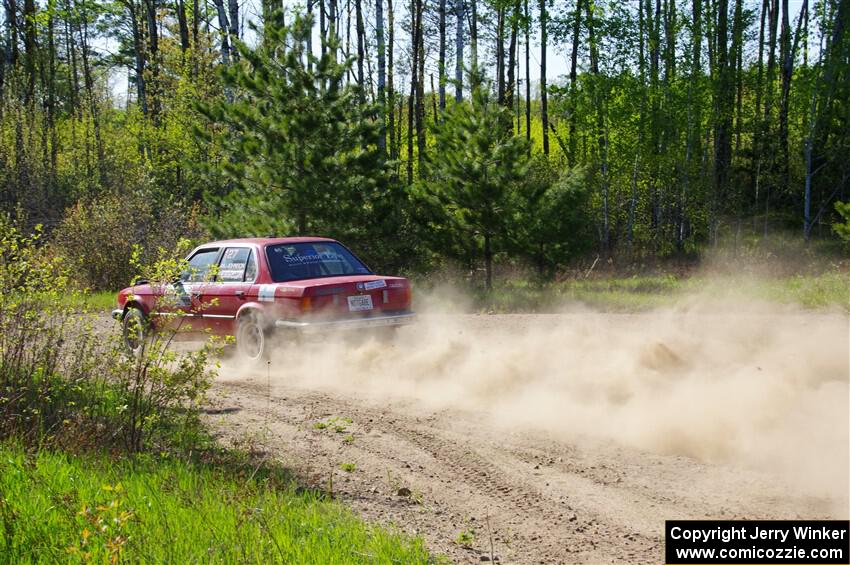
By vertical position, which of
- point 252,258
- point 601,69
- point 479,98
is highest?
point 601,69

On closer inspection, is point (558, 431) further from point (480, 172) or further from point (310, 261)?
point (480, 172)

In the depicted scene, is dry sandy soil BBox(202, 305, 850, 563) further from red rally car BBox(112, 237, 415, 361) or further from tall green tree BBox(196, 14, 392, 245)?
tall green tree BBox(196, 14, 392, 245)

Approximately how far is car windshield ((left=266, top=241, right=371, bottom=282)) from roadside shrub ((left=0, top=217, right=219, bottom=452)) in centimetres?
293

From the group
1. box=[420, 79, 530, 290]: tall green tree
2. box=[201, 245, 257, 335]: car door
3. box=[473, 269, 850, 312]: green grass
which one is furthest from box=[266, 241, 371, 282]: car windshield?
box=[420, 79, 530, 290]: tall green tree

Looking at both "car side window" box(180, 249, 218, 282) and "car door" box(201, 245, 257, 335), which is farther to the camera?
"car side window" box(180, 249, 218, 282)


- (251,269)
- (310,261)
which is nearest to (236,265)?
(251,269)

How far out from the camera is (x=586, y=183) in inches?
808

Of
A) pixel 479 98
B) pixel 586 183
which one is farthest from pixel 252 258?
pixel 586 183

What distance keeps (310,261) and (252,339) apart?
4.38ft

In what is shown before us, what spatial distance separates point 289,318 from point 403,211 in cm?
1044

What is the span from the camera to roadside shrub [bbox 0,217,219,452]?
6.41 m

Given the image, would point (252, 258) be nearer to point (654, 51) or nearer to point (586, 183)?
point (586, 183)

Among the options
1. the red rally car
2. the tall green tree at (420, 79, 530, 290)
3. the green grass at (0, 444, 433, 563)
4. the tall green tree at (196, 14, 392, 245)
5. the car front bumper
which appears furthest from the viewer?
the tall green tree at (420, 79, 530, 290)

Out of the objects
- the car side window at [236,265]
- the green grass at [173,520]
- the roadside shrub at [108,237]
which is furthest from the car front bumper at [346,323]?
the roadside shrub at [108,237]
